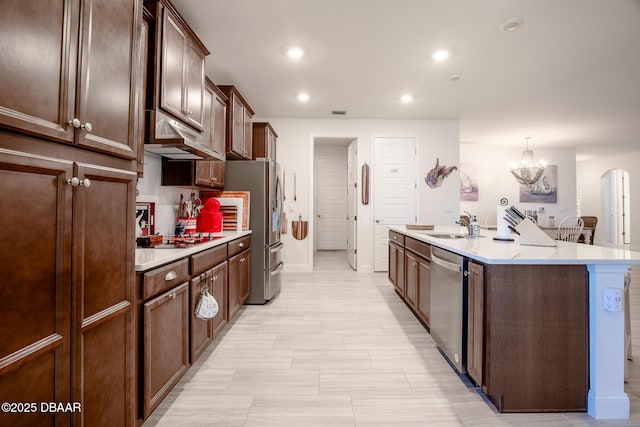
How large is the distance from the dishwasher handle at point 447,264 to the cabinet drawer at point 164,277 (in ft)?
5.54

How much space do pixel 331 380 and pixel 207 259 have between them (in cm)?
118

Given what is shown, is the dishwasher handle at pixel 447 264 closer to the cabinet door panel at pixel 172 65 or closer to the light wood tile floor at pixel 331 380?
the light wood tile floor at pixel 331 380

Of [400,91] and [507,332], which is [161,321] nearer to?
[507,332]

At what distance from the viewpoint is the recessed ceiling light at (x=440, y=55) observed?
3.22 m

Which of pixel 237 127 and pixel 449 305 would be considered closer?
pixel 449 305

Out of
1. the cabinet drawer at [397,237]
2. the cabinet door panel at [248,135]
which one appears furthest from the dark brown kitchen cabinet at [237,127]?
the cabinet drawer at [397,237]

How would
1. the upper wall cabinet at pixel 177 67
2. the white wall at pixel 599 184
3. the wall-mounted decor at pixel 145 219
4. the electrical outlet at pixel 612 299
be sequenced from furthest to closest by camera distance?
the white wall at pixel 599 184, the wall-mounted decor at pixel 145 219, the upper wall cabinet at pixel 177 67, the electrical outlet at pixel 612 299

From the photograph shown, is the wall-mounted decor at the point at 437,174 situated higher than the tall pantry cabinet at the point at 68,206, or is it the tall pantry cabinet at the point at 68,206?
the wall-mounted decor at the point at 437,174

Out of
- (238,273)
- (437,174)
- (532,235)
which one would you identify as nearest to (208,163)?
(238,273)

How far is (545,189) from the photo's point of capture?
8.13m

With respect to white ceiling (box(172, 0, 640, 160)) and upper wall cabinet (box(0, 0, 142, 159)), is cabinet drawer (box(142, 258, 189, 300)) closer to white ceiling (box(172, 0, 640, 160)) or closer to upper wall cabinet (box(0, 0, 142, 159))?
upper wall cabinet (box(0, 0, 142, 159))

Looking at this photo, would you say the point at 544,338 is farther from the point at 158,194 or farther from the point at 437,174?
the point at 437,174

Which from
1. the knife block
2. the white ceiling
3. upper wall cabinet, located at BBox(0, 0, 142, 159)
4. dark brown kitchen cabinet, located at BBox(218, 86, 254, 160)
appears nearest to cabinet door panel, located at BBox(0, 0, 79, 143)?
upper wall cabinet, located at BBox(0, 0, 142, 159)

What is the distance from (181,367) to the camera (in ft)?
6.23
